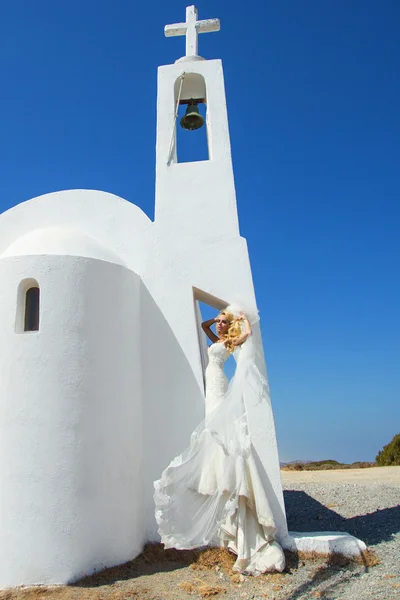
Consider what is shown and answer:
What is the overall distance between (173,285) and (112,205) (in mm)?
2011

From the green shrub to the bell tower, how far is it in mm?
16767

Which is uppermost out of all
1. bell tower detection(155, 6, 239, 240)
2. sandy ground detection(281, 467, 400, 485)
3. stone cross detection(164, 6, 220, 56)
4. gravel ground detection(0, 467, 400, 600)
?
stone cross detection(164, 6, 220, 56)

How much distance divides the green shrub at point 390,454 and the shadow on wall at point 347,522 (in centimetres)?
1091

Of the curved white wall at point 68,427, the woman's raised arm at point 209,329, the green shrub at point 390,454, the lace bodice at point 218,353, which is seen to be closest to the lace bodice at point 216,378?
the lace bodice at point 218,353

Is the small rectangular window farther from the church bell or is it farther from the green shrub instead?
the green shrub

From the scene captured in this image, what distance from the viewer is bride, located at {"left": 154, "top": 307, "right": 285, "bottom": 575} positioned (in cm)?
589

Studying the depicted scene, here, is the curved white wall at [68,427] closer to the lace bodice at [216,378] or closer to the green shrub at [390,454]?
the lace bodice at [216,378]

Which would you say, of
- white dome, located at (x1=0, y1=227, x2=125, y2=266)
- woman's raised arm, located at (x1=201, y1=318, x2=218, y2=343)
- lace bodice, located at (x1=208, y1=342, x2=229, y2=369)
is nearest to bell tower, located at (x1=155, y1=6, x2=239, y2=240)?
white dome, located at (x1=0, y1=227, x2=125, y2=266)

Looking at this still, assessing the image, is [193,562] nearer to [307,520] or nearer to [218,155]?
[307,520]

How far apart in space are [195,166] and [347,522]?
684 centimetres

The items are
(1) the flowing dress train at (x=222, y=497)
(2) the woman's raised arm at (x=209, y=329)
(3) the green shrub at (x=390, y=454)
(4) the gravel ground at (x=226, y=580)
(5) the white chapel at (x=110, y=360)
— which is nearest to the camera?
(4) the gravel ground at (x=226, y=580)

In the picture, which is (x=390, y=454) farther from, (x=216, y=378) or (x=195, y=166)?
(x=195, y=166)

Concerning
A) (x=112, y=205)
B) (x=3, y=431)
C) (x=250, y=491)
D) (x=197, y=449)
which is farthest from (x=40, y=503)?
(x=112, y=205)

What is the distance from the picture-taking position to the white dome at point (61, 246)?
22.9 feet
